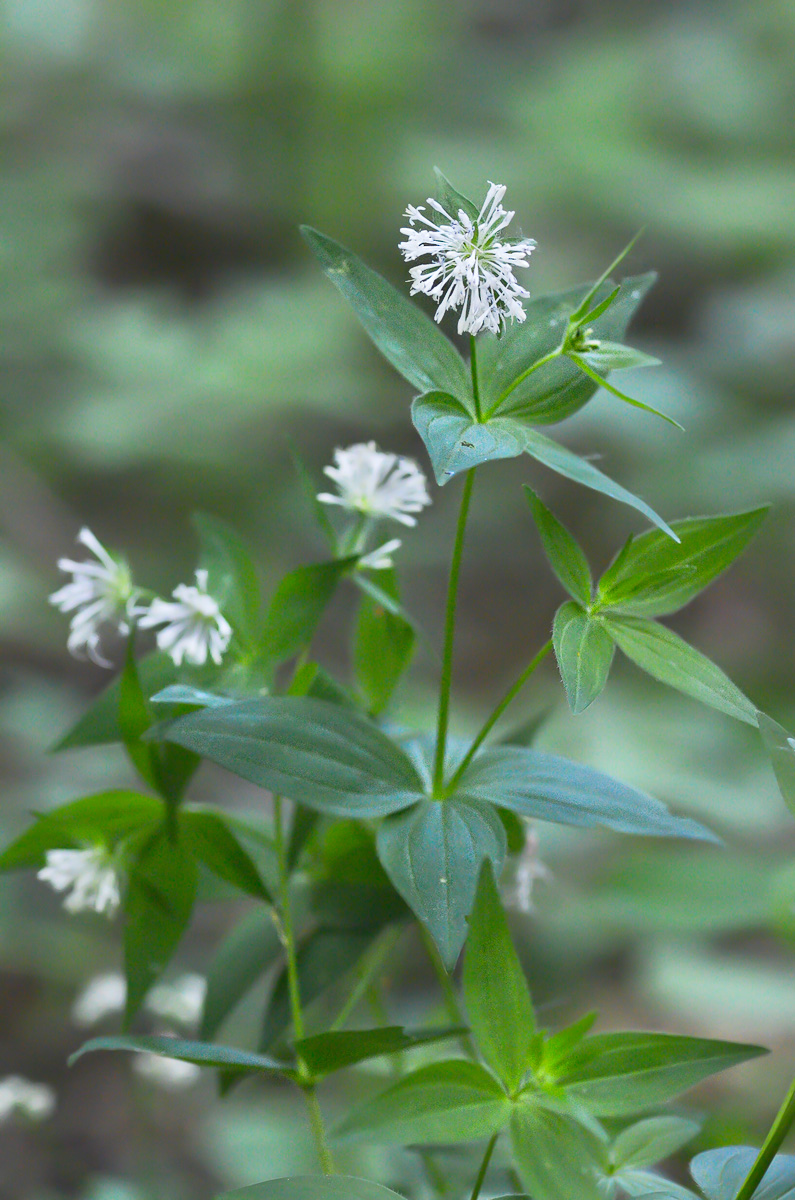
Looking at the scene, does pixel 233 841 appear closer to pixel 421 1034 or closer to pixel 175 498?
pixel 421 1034

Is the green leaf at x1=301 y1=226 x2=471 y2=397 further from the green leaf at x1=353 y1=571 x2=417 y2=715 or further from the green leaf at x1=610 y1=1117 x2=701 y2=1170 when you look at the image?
the green leaf at x1=610 y1=1117 x2=701 y2=1170

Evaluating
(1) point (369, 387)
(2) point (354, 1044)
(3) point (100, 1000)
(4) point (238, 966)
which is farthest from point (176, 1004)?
(1) point (369, 387)

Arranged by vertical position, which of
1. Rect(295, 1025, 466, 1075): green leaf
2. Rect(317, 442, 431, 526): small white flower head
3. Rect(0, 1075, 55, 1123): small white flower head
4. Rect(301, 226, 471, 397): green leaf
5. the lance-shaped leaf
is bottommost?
Rect(0, 1075, 55, 1123): small white flower head

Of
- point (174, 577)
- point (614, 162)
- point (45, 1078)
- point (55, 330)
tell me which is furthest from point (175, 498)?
point (614, 162)

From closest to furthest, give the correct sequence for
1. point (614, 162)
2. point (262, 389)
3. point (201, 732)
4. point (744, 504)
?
point (201, 732), point (744, 504), point (262, 389), point (614, 162)

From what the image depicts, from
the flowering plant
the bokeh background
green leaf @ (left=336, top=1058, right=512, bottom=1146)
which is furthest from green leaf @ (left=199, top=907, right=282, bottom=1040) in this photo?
the bokeh background

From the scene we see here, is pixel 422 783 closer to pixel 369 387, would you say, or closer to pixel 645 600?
pixel 645 600

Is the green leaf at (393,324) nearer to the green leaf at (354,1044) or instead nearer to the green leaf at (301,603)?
the green leaf at (301,603)
